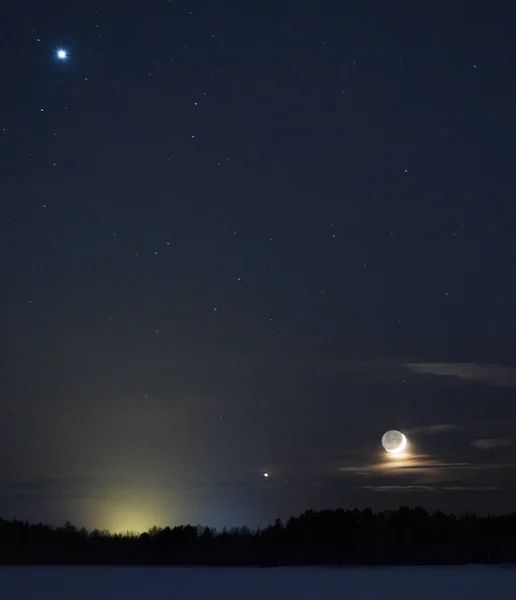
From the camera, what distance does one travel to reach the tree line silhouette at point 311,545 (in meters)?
139

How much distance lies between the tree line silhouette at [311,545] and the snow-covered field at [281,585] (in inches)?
69.6

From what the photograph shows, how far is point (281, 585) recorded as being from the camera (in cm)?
10088

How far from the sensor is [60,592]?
86812 mm

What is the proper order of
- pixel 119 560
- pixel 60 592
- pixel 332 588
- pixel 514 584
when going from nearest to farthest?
pixel 60 592
pixel 332 588
pixel 514 584
pixel 119 560

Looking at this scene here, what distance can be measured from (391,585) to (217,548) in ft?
161

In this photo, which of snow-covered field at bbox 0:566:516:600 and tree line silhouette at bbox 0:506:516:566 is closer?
snow-covered field at bbox 0:566:516:600

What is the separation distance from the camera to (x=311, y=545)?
466 feet

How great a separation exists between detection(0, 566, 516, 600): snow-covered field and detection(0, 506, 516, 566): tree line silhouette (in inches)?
69.6

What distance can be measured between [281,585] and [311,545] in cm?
4178

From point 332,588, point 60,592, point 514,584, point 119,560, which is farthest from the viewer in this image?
point 119,560

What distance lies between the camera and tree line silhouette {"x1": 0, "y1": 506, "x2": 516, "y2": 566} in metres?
139

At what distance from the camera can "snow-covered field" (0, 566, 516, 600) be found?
82.1 m

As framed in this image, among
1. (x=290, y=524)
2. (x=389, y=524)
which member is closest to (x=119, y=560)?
(x=290, y=524)

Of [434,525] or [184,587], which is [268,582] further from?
[434,525]
